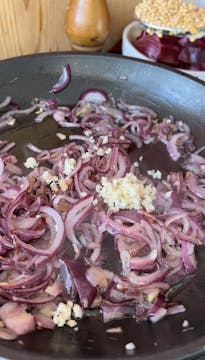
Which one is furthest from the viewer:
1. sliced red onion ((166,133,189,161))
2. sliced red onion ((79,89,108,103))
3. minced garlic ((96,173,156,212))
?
sliced red onion ((79,89,108,103))

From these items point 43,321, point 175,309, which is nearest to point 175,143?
point 175,309

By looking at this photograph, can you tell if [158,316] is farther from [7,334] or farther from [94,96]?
[94,96]

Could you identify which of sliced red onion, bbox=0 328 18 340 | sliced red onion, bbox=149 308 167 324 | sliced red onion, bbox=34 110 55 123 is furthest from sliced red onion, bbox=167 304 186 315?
sliced red onion, bbox=34 110 55 123

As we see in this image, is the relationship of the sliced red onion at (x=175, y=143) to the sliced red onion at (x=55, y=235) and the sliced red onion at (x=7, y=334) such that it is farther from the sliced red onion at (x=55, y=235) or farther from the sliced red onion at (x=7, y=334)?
the sliced red onion at (x=7, y=334)

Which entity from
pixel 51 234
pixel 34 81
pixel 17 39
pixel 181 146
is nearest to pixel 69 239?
pixel 51 234

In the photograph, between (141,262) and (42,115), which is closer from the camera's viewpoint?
(141,262)

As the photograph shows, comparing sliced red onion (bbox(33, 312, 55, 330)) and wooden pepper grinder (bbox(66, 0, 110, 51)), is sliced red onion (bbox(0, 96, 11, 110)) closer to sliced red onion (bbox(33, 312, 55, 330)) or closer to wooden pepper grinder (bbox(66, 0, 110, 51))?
wooden pepper grinder (bbox(66, 0, 110, 51))
